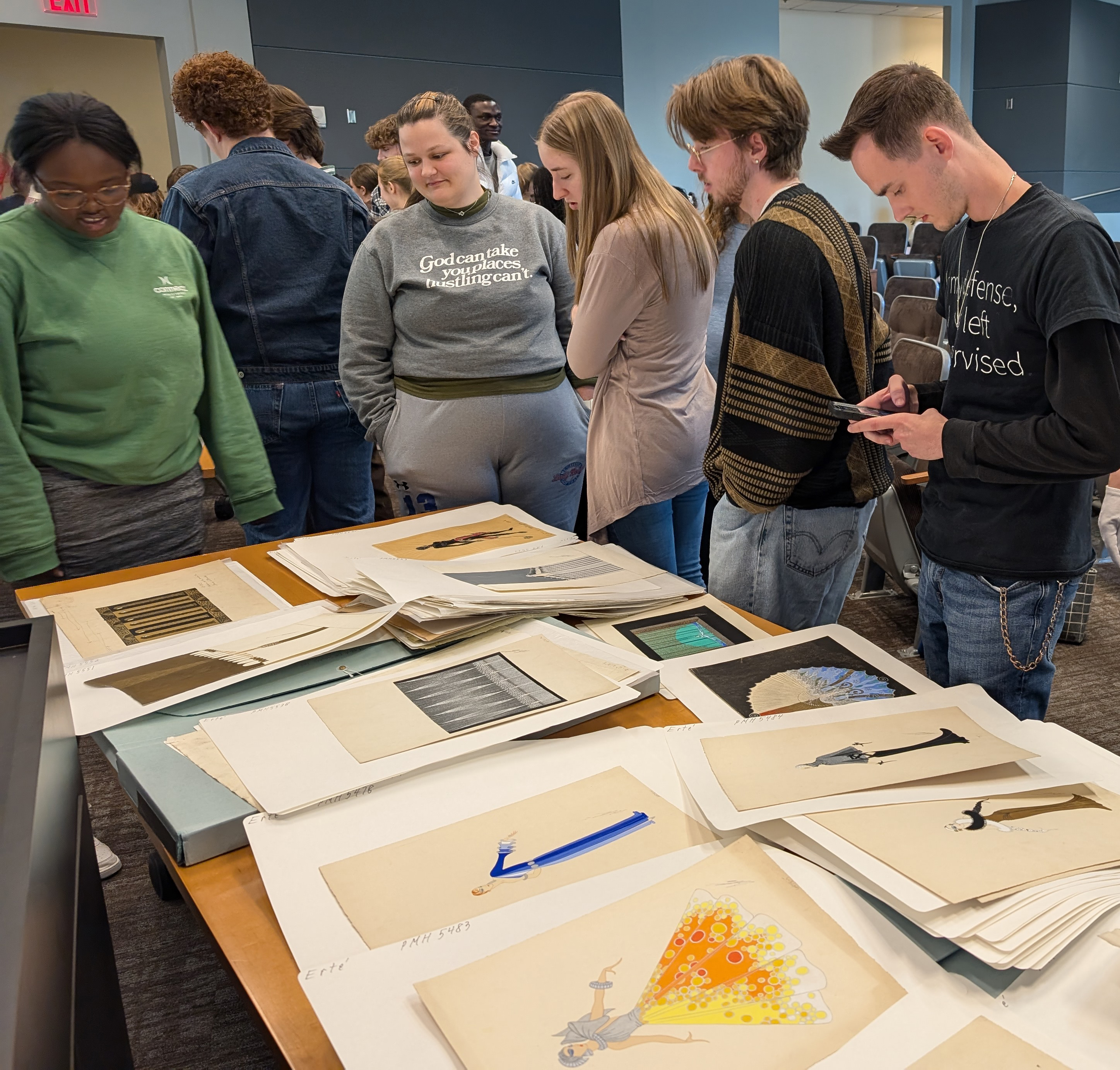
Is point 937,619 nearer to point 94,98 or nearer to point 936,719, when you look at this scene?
point 936,719

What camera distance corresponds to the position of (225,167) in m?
2.12

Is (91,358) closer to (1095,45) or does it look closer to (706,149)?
(706,149)

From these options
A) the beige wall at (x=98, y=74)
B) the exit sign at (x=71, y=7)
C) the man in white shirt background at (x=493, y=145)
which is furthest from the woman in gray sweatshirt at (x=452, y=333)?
the beige wall at (x=98, y=74)

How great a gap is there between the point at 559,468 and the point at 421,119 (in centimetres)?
74

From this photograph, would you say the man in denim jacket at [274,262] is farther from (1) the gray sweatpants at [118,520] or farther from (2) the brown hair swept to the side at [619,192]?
(2) the brown hair swept to the side at [619,192]

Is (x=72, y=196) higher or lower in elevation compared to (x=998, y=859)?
higher

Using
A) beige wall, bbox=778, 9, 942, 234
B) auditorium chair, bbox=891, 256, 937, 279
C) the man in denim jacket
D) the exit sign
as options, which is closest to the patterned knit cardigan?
the man in denim jacket

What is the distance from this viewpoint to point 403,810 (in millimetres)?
869

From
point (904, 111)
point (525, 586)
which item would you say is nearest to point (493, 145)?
point (904, 111)

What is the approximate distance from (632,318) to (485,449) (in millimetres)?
386

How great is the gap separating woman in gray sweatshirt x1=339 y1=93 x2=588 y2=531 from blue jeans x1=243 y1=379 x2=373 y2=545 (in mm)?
335

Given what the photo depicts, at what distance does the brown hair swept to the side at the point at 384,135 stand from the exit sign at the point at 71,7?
318 centimetres

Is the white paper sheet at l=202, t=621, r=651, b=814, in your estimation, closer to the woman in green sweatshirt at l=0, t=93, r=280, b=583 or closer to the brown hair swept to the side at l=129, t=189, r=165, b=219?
the woman in green sweatshirt at l=0, t=93, r=280, b=583

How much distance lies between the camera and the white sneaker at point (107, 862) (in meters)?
1.82
